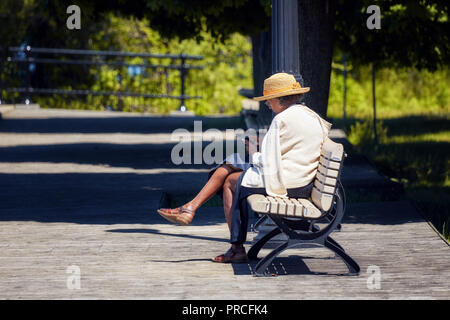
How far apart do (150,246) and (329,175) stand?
6.68 ft

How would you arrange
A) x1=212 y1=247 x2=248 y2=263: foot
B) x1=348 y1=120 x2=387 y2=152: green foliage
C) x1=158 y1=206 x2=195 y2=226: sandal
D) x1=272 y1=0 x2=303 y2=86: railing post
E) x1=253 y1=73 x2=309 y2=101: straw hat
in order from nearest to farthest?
x1=253 y1=73 x2=309 y2=101: straw hat < x1=212 y1=247 x2=248 y2=263: foot < x1=158 y1=206 x2=195 y2=226: sandal < x1=272 y1=0 x2=303 y2=86: railing post < x1=348 y1=120 x2=387 y2=152: green foliage

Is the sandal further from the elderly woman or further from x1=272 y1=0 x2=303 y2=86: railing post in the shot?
x1=272 y1=0 x2=303 y2=86: railing post

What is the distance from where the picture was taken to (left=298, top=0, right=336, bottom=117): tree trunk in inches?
438

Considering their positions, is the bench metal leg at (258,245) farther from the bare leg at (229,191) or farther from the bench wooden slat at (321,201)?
the bench wooden slat at (321,201)

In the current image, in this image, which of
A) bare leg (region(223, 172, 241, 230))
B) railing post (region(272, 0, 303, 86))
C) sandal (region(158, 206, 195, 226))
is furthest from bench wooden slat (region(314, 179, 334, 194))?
railing post (region(272, 0, 303, 86))

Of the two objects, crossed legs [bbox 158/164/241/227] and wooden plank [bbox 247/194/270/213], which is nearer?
wooden plank [bbox 247/194/270/213]

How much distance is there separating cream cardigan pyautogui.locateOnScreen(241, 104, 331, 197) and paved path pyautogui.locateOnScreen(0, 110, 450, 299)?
0.67m

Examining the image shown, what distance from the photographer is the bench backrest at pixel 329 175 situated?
21.0 feet

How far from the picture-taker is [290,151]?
6.70m

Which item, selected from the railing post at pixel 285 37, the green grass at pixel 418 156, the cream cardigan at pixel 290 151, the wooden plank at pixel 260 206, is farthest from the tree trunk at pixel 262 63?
the wooden plank at pixel 260 206

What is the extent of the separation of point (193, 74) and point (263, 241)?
2519 centimetres

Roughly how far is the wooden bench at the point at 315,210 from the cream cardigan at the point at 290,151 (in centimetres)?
7
